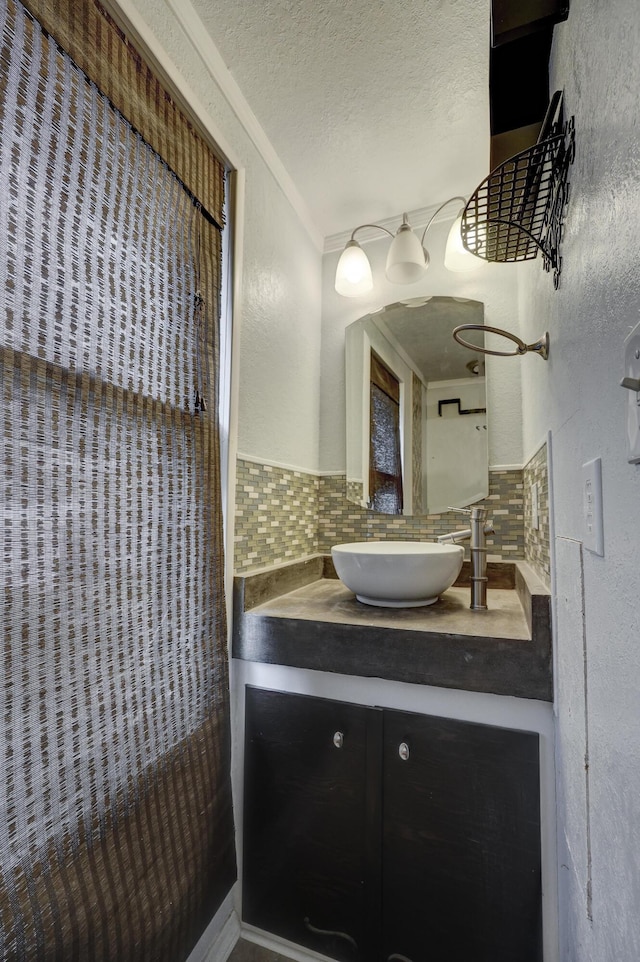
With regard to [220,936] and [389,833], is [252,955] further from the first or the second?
[389,833]

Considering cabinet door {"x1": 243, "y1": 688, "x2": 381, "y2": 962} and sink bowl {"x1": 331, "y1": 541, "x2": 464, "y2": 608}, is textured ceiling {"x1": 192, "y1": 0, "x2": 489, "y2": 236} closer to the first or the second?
sink bowl {"x1": 331, "y1": 541, "x2": 464, "y2": 608}

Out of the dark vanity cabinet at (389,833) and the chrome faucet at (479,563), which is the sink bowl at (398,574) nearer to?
the chrome faucet at (479,563)

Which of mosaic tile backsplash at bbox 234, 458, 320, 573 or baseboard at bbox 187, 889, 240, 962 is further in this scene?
mosaic tile backsplash at bbox 234, 458, 320, 573

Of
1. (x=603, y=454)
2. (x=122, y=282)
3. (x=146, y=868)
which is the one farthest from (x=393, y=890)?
(x=122, y=282)

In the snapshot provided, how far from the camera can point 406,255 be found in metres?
1.63

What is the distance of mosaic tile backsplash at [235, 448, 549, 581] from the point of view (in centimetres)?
133

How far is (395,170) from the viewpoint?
1600 millimetres

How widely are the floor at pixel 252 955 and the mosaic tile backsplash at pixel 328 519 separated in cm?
105

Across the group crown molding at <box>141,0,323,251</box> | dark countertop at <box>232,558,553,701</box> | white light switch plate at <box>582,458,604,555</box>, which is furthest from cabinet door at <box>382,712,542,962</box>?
crown molding at <box>141,0,323,251</box>

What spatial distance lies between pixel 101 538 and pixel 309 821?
3.14 feet

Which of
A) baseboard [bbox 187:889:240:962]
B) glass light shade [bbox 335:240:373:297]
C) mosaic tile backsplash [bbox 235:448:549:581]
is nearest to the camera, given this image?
baseboard [bbox 187:889:240:962]

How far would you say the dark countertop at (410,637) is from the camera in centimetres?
99

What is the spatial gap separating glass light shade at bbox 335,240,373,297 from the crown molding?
273mm

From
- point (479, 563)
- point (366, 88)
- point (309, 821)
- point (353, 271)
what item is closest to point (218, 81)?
point (366, 88)
